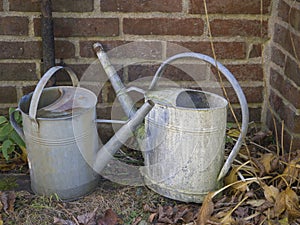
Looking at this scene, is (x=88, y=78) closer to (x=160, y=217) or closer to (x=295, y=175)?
(x=160, y=217)

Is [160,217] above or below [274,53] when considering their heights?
Answer: below

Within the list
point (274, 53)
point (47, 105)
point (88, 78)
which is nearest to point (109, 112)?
point (88, 78)

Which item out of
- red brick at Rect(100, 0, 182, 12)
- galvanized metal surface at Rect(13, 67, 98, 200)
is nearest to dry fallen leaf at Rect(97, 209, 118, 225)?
galvanized metal surface at Rect(13, 67, 98, 200)

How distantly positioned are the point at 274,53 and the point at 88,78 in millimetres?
639

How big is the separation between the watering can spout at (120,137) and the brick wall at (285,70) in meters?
0.44

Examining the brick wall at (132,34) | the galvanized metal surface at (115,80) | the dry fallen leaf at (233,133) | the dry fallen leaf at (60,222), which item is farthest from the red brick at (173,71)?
the dry fallen leaf at (60,222)

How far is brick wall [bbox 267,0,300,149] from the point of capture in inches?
60.0

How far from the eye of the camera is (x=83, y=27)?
5.44 ft

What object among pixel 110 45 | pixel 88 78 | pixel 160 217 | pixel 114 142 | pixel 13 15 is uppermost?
pixel 13 15

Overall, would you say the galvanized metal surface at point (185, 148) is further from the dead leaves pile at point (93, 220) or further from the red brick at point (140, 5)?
the red brick at point (140, 5)

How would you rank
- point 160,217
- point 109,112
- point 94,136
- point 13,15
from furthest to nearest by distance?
point 109,112 → point 13,15 → point 94,136 → point 160,217

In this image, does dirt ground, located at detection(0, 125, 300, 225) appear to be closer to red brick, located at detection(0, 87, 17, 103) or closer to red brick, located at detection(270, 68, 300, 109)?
red brick, located at detection(270, 68, 300, 109)

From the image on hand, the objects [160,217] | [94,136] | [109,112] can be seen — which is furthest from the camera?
[109,112]

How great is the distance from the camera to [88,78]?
1.72m
